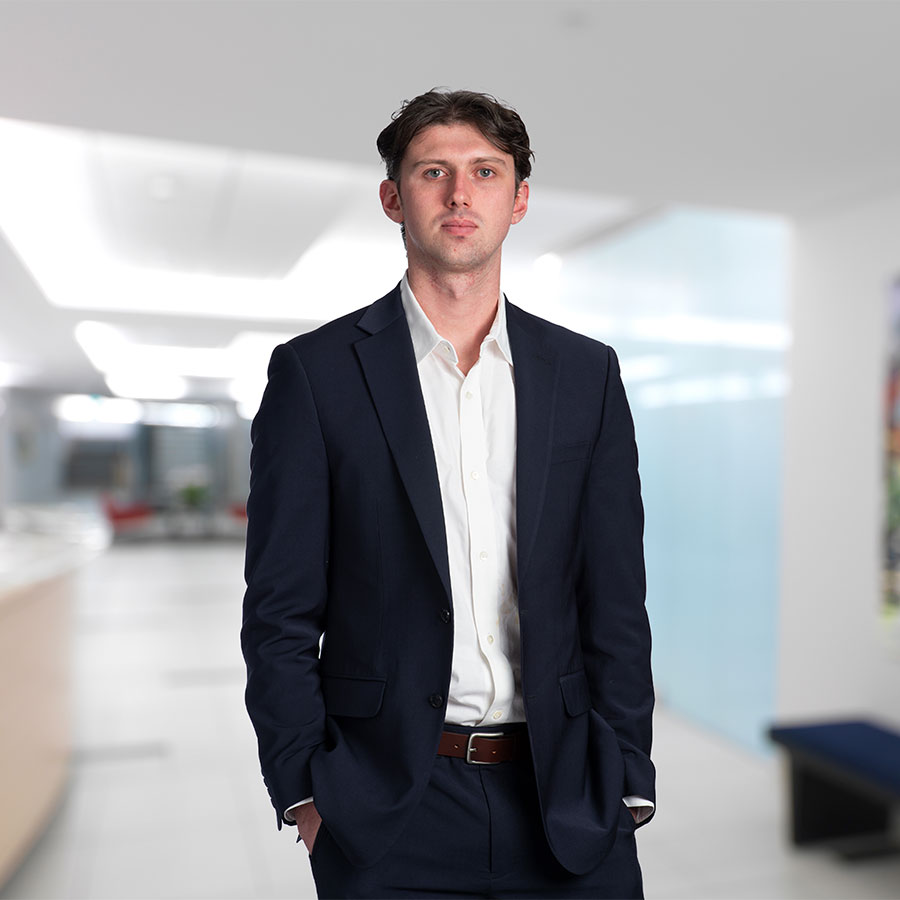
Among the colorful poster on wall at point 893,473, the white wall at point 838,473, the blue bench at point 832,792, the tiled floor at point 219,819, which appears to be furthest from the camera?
the white wall at point 838,473

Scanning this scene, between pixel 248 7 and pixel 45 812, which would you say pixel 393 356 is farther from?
pixel 45 812

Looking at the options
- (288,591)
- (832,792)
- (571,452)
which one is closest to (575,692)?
(571,452)

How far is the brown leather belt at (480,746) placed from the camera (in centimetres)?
155

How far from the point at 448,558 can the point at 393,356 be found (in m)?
0.36

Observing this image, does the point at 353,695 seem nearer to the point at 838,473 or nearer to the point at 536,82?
the point at 536,82

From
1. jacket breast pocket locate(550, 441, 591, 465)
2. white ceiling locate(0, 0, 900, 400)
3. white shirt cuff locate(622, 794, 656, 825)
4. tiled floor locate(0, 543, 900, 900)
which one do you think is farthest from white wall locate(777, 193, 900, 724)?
jacket breast pocket locate(550, 441, 591, 465)

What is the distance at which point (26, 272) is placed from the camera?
252 inches

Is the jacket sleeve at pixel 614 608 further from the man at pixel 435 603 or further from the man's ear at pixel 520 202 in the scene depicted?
the man's ear at pixel 520 202

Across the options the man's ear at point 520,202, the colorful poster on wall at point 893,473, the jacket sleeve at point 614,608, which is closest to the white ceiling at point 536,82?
the colorful poster on wall at point 893,473

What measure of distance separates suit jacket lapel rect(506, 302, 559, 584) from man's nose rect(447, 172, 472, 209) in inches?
10.4

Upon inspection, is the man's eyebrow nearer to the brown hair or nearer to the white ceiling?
the brown hair

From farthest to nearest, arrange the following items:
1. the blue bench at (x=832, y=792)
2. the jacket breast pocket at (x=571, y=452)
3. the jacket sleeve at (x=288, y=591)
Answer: the blue bench at (x=832, y=792) < the jacket breast pocket at (x=571, y=452) < the jacket sleeve at (x=288, y=591)

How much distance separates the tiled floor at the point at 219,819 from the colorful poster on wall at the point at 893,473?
1.08 metres

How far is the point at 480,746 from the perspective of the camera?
1554 millimetres
